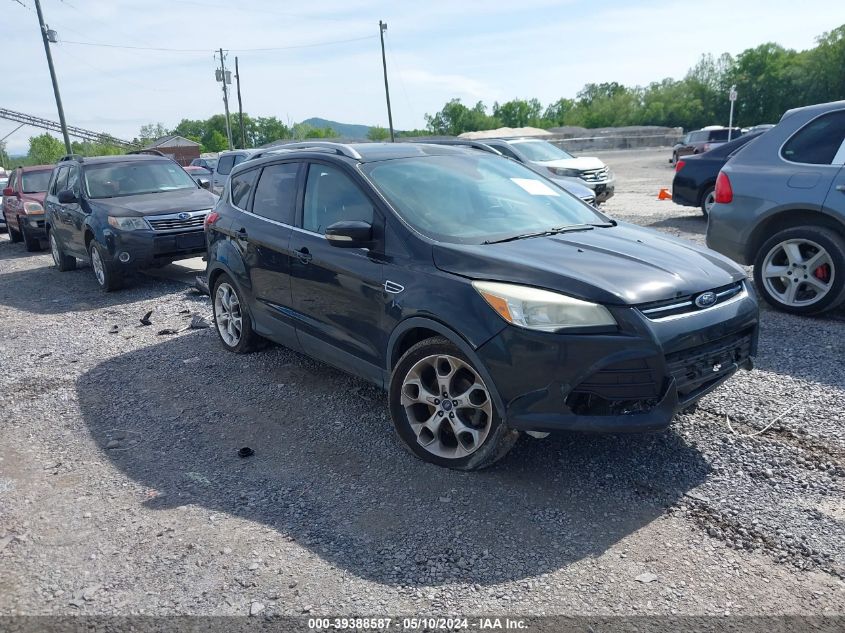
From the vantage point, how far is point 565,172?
51.5 ft

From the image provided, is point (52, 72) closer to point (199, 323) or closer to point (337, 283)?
point (199, 323)

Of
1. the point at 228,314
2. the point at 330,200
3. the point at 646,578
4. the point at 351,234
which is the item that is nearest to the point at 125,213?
the point at 228,314

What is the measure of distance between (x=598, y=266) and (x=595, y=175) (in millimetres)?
12825

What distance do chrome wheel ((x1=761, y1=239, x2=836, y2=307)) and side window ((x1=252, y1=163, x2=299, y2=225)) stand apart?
4.46 metres

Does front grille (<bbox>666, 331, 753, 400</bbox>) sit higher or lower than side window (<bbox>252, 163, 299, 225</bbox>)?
lower

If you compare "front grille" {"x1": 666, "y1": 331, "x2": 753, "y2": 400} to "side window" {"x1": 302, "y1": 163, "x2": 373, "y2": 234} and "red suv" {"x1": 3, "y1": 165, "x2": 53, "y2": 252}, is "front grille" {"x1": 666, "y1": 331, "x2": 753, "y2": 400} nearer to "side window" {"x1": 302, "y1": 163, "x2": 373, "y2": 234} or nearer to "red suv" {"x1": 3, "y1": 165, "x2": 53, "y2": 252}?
"side window" {"x1": 302, "y1": 163, "x2": 373, "y2": 234}

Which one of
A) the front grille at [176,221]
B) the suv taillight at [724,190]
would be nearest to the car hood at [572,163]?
the front grille at [176,221]

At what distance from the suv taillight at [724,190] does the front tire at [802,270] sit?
0.62 metres

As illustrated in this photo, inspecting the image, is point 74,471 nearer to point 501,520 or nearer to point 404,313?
point 404,313

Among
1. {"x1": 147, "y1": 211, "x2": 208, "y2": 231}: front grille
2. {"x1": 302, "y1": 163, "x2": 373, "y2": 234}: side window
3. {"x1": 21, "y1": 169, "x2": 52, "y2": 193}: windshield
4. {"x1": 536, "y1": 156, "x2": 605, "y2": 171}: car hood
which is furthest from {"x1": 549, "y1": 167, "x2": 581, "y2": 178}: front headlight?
{"x1": 21, "y1": 169, "x2": 52, "y2": 193}: windshield

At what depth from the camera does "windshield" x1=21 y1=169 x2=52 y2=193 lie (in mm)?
16312

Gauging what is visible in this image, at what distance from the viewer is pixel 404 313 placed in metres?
3.95

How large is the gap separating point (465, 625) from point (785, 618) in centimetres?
123

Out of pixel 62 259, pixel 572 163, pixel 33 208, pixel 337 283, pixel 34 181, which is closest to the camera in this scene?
pixel 337 283
